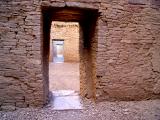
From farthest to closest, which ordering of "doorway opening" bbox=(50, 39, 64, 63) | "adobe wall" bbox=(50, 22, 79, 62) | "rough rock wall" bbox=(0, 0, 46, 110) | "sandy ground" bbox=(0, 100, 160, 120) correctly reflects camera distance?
"doorway opening" bbox=(50, 39, 64, 63)
"adobe wall" bbox=(50, 22, 79, 62)
"rough rock wall" bbox=(0, 0, 46, 110)
"sandy ground" bbox=(0, 100, 160, 120)

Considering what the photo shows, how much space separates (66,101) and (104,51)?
4.62ft

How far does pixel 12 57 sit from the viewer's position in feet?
13.3

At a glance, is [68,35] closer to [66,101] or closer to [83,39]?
[83,39]

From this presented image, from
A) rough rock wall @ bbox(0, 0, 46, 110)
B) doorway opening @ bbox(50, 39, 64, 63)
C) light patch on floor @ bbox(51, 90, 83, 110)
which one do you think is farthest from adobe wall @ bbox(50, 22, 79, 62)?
rough rock wall @ bbox(0, 0, 46, 110)

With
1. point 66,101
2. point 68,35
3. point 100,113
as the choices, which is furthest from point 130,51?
point 68,35

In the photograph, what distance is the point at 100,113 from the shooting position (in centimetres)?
401

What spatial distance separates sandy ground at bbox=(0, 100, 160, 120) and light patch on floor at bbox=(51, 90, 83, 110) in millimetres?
204

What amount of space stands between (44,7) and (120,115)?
2372mm

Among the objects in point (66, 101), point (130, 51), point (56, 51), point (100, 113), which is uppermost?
point (130, 51)

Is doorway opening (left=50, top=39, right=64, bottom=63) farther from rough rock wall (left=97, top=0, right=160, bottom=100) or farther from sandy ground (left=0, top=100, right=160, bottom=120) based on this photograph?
sandy ground (left=0, top=100, right=160, bottom=120)

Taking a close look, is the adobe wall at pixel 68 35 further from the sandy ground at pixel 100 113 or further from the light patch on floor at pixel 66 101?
the sandy ground at pixel 100 113

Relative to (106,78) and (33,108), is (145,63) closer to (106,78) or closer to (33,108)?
(106,78)

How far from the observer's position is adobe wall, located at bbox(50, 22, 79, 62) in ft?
45.3

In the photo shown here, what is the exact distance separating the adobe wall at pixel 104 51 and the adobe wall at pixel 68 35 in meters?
9.44
